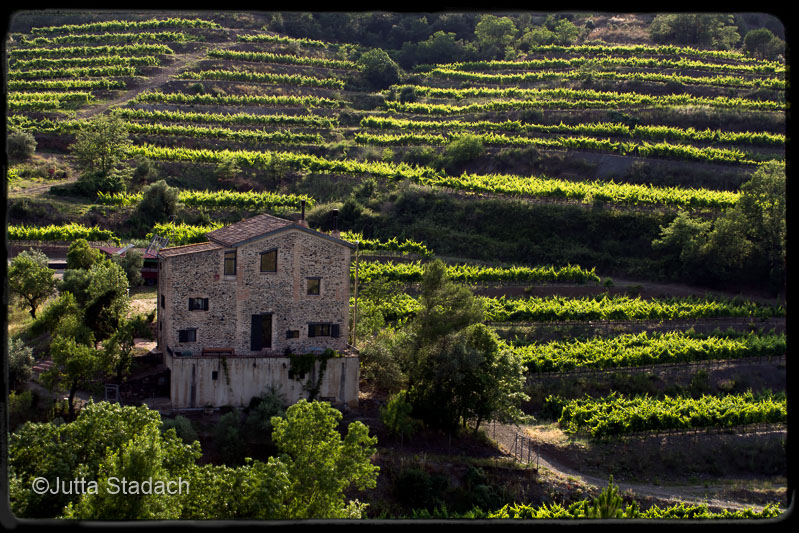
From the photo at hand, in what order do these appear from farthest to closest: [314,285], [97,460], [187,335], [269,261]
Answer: [314,285] → [269,261] → [187,335] → [97,460]

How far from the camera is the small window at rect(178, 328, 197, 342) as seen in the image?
25.3 meters

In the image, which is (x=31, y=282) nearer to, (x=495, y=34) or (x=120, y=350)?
(x=120, y=350)

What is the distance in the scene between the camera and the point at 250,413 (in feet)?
79.6

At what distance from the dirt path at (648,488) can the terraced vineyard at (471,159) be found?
2.49m

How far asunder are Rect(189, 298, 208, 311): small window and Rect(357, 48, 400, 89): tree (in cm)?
5018

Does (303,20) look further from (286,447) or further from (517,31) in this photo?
(286,447)

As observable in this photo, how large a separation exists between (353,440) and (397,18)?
76051 mm

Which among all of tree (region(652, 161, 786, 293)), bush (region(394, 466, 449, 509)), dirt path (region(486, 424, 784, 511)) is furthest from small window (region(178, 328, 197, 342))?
tree (region(652, 161, 786, 293))

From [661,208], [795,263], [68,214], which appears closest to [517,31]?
[661,208]

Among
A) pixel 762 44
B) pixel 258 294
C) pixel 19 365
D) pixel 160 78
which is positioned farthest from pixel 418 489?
pixel 762 44

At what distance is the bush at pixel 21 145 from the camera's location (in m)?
49.4

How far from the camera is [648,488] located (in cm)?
2447

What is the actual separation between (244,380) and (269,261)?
405 centimetres

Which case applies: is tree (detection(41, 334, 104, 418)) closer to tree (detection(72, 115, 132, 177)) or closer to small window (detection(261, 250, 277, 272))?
small window (detection(261, 250, 277, 272))
